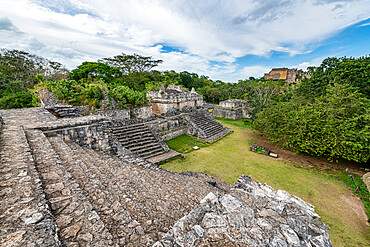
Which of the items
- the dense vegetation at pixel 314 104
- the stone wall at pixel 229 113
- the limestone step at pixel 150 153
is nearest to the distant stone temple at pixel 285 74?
the stone wall at pixel 229 113

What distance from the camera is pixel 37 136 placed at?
4.45 metres

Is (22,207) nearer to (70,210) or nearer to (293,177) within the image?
(70,210)

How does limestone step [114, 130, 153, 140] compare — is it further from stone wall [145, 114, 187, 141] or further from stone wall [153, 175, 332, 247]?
stone wall [153, 175, 332, 247]

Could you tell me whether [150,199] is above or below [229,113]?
above

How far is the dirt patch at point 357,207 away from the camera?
537 cm

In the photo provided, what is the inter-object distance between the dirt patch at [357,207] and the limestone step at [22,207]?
29.1ft

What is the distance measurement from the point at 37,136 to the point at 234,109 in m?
21.5

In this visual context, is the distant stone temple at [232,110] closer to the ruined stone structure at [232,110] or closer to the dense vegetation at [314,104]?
the ruined stone structure at [232,110]

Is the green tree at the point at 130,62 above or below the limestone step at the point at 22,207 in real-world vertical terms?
above

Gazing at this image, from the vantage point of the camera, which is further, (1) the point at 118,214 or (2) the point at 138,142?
(2) the point at 138,142

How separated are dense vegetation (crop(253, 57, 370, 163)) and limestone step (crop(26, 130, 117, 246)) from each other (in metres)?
10.3

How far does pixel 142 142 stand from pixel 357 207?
11.0 meters

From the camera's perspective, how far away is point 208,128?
1502 cm

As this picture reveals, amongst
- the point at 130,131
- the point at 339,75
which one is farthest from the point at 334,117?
the point at 130,131
